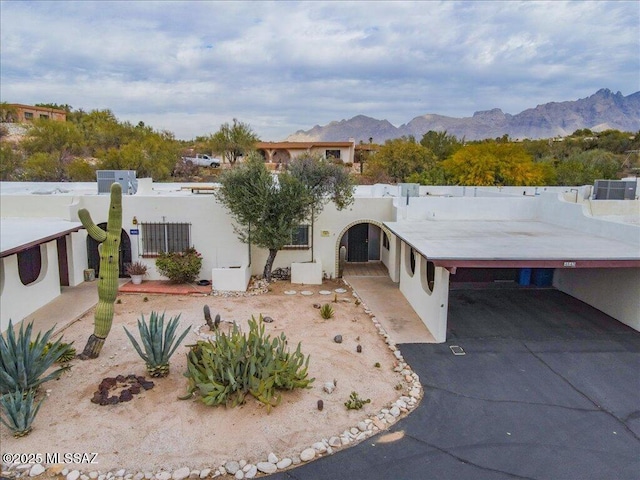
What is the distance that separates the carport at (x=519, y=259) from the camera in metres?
11.4

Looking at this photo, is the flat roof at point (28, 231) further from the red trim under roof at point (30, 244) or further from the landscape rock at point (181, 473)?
the landscape rock at point (181, 473)

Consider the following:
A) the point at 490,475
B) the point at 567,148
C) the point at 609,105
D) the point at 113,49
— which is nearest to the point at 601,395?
the point at 490,475

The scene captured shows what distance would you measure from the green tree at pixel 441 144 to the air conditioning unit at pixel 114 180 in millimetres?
41032

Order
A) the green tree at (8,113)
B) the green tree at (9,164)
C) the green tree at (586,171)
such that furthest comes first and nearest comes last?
1. the green tree at (8,113)
2. the green tree at (586,171)
3. the green tree at (9,164)

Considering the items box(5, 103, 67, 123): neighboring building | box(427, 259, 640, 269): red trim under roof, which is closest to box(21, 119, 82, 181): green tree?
box(5, 103, 67, 123): neighboring building

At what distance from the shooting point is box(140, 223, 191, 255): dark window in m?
17.4

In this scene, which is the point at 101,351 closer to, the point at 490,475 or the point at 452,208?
the point at 490,475

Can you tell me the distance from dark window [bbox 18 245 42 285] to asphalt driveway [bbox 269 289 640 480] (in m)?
11.9

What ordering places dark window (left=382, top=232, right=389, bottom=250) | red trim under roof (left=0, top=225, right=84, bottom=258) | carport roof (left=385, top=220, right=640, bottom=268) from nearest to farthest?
1. carport roof (left=385, top=220, right=640, bottom=268)
2. red trim under roof (left=0, top=225, right=84, bottom=258)
3. dark window (left=382, top=232, right=389, bottom=250)

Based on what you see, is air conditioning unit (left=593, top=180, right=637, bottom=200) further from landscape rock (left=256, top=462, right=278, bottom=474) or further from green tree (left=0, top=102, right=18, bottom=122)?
green tree (left=0, top=102, right=18, bottom=122)

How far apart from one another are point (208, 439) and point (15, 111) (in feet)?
260

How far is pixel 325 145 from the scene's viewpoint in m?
61.2

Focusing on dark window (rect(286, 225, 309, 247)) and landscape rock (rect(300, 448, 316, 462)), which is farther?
dark window (rect(286, 225, 309, 247))

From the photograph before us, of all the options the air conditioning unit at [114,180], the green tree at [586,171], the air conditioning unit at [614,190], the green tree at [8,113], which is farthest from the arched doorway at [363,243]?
the green tree at [8,113]
